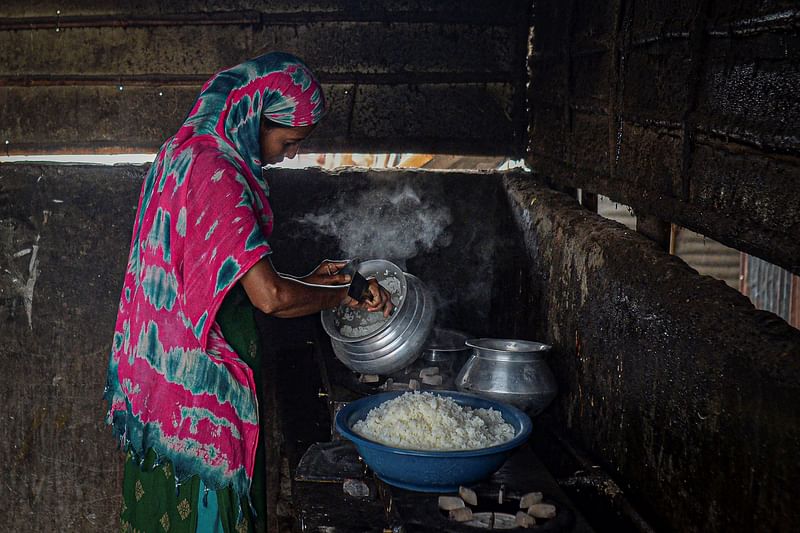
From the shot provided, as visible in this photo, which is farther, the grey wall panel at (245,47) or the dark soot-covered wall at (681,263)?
the grey wall panel at (245,47)

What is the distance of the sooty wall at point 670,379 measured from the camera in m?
1.77

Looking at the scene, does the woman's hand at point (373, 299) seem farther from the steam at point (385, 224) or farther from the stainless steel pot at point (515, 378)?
the steam at point (385, 224)

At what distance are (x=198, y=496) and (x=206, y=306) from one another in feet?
2.08

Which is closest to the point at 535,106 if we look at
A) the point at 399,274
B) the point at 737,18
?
the point at 399,274

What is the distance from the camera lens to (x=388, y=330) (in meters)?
3.27

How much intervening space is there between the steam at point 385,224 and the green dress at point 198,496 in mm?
1632

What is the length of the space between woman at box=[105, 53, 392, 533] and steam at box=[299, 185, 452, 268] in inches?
60.8

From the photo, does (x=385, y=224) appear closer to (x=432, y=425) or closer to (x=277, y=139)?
(x=277, y=139)

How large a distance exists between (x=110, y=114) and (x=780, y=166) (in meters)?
3.61

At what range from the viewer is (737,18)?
6.79 feet

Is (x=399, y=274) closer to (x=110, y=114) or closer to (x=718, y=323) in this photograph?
(x=718, y=323)

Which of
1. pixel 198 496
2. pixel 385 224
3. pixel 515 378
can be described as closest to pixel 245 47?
pixel 385 224

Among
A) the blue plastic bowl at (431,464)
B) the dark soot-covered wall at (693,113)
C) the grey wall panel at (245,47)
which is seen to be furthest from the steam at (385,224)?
the blue plastic bowl at (431,464)

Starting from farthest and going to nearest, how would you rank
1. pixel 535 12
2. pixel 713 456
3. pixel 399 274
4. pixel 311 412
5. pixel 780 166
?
pixel 535 12, pixel 311 412, pixel 399 274, pixel 713 456, pixel 780 166
